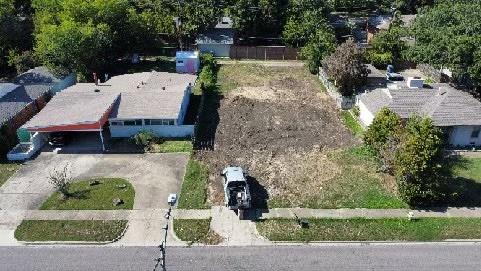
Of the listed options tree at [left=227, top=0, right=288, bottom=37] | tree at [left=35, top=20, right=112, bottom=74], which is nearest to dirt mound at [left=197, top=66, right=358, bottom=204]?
tree at [left=227, top=0, right=288, bottom=37]

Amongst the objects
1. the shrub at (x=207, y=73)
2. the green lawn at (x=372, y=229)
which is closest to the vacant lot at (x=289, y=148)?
the shrub at (x=207, y=73)

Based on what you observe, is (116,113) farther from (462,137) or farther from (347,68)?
(462,137)

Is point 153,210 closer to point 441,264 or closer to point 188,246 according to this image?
point 188,246

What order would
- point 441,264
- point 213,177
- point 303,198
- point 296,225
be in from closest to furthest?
point 441,264, point 296,225, point 303,198, point 213,177

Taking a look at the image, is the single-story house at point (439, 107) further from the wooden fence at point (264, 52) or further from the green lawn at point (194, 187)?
the wooden fence at point (264, 52)

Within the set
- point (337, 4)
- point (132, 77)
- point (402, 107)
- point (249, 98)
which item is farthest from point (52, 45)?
point (337, 4)

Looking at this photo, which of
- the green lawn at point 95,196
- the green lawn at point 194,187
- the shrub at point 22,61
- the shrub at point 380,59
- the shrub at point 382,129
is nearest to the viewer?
the green lawn at point 95,196
